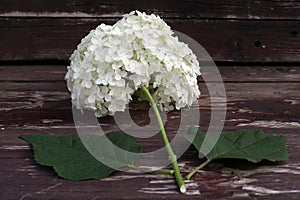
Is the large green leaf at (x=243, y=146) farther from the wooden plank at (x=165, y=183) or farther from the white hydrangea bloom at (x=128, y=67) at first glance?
the white hydrangea bloom at (x=128, y=67)

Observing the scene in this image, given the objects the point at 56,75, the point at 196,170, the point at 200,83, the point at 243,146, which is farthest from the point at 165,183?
the point at 56,75

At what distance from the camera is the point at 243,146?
1056mm

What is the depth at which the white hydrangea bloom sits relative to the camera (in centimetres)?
117

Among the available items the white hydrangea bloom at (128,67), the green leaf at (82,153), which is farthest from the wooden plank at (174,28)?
the green leaf at (82,153)

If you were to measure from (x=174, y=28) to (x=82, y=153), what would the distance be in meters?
0.94

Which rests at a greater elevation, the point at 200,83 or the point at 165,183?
the point at 200,83

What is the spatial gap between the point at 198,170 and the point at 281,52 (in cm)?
102

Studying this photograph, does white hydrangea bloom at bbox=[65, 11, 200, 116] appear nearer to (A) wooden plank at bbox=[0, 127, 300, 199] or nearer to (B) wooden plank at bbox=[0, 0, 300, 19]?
(A) wooden plank at bbox=[0, 127, 300, 199]

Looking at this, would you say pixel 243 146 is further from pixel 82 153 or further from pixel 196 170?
pixel 82 153

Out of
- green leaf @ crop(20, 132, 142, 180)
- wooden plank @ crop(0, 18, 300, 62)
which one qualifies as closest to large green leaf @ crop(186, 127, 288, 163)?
green leaf @ crop(20, 132, 142, 180)

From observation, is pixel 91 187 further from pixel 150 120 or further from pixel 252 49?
pixel 252 49

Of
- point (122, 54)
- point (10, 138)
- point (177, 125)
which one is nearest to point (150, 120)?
point (177, 125)

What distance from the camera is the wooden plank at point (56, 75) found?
160 cm

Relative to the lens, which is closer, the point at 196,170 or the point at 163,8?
the point at 196,170
